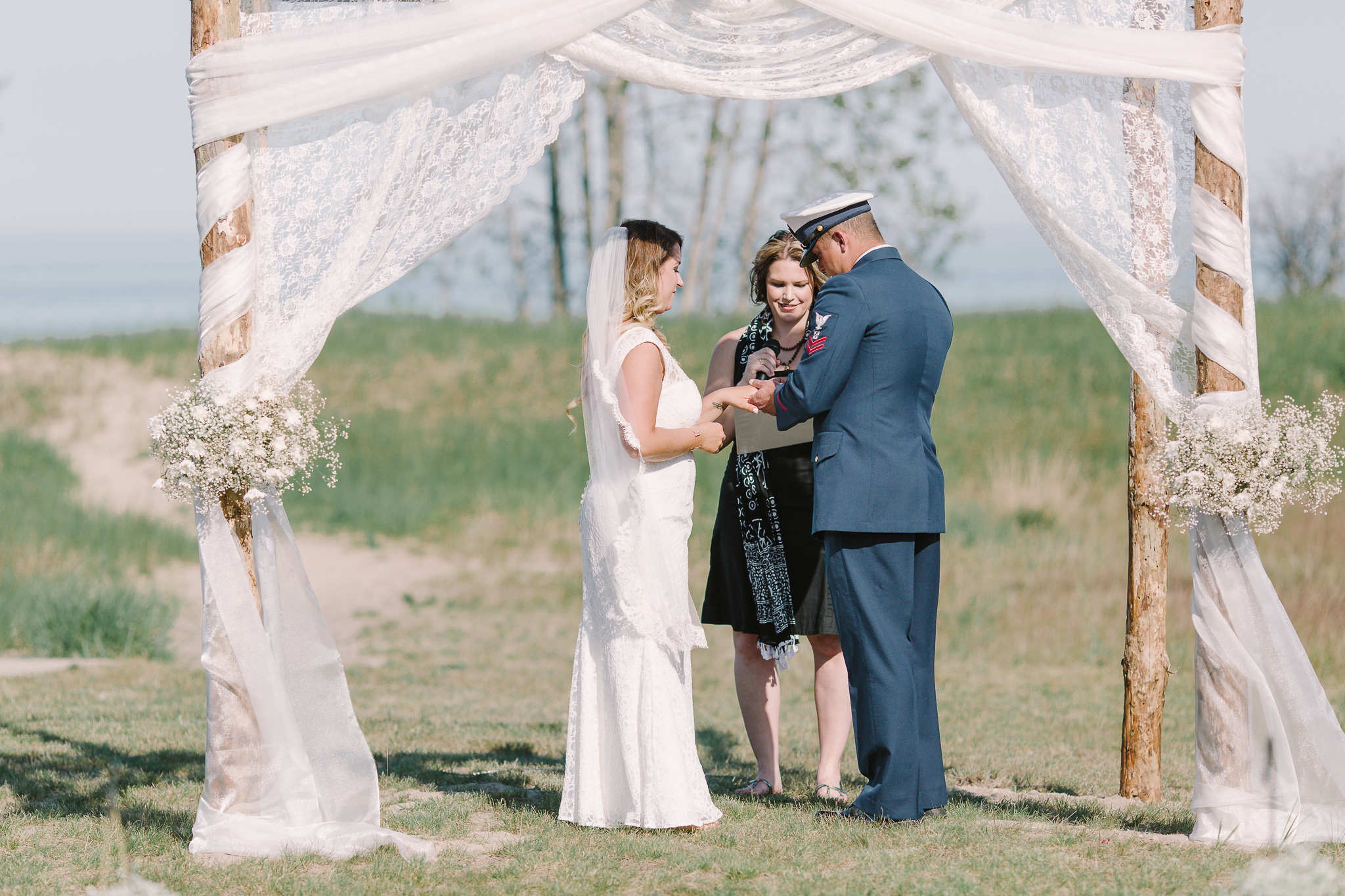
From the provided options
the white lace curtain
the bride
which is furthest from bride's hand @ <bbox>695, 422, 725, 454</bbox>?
the white lace curtain

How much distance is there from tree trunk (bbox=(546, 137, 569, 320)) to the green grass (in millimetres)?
9361

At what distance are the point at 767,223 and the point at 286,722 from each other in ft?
74.1

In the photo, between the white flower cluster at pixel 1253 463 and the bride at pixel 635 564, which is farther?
the bride at pixel 635 564

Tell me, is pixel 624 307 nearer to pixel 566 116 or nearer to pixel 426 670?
pixel 566 116

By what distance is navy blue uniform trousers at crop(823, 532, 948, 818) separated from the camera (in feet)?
14.0

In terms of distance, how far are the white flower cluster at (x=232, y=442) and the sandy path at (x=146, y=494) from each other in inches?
284

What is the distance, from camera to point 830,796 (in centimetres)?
476

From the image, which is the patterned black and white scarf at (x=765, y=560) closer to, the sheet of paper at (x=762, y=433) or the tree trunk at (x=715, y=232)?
the sheet of paper at (x=762, y=433)

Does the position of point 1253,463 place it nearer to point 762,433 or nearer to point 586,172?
point 762,433

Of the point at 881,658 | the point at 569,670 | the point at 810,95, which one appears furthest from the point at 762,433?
the point at 569,670

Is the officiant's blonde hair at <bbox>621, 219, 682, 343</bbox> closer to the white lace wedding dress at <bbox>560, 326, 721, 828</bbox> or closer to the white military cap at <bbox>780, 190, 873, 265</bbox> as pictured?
the white lace wedding dress at <bbox>560, 326, 721, 828</bbox>

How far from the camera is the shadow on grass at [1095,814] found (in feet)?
14.7

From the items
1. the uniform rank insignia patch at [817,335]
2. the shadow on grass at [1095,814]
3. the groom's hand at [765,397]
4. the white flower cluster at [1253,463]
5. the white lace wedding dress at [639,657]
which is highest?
the uniform rank insignia patch at [817,335]

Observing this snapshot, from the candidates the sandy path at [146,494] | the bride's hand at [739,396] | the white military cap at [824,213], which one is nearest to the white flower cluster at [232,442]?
the bride's hand at [739,396]
